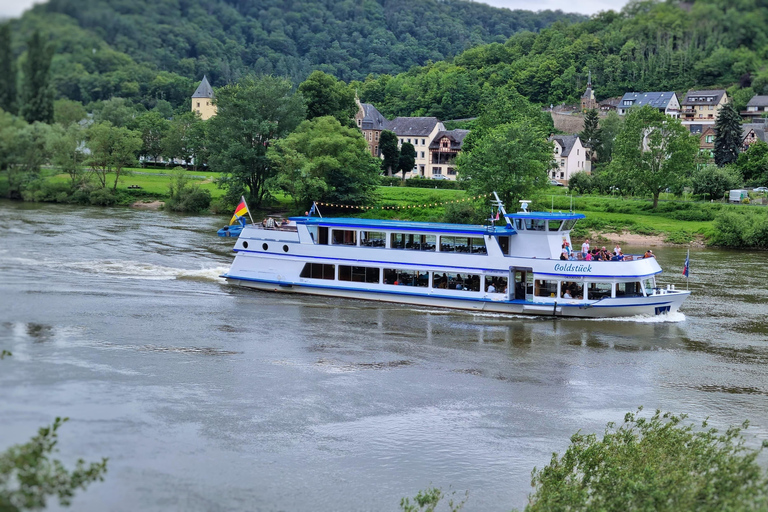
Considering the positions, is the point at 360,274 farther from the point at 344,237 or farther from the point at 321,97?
the point at 321,97

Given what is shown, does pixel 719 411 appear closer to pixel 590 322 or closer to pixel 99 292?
pixel 590 322

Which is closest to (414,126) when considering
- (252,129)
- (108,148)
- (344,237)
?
(252,129)

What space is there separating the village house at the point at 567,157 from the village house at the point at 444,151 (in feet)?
41.1

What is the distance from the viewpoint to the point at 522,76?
158000 millimetres

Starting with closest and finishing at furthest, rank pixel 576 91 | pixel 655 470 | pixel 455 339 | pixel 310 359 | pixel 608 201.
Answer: pixel 655 470 → pixel 310 359 → pixel 455 339 → pixel 608 201 → pixel 576 91

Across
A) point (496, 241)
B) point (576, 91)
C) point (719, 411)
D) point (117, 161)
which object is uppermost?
point (576, 91)

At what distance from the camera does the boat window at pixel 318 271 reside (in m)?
42.0

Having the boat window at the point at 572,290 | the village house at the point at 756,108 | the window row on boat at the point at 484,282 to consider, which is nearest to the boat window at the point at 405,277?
the window row on boat at the point at 484,282

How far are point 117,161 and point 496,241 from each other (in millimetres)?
56150

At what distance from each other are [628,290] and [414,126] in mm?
81189

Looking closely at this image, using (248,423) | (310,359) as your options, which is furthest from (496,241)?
(248,423)

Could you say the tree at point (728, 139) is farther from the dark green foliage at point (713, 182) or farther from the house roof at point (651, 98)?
the house roof at point (651, 98)

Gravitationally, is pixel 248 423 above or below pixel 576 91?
below

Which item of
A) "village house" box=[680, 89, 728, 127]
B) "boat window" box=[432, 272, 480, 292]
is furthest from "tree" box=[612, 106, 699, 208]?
"village house" box=[680, 89, 728, 127]
